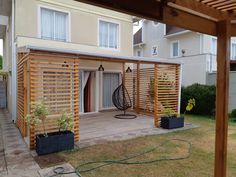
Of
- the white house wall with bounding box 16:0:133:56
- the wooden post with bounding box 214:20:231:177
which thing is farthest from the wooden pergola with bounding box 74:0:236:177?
the white house wall with bounding box 16:0:133:56

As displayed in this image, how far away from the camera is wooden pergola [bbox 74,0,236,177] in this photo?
8.14ft

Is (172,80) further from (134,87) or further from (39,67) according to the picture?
(39,67)

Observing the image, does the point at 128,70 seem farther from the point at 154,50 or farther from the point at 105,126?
the point at 154,50

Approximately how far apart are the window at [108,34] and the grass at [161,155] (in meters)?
6.43

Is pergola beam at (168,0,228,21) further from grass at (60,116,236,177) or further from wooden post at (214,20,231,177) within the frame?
grass at (60,116,236,177)

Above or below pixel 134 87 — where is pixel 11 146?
below

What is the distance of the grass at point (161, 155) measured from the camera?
429 cm

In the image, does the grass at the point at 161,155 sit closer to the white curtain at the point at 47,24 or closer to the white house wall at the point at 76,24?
the white house wall at the point at 76,24

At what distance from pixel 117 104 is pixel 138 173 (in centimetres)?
709

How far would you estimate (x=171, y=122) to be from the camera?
8.08 metres

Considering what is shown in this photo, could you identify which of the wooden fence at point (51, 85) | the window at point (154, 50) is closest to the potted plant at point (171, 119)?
the wooden fence at point (51, 85)

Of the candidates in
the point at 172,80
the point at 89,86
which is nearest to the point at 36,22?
the point at 89,86

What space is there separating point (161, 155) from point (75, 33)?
754 centimetres

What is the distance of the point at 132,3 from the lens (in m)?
2.22
